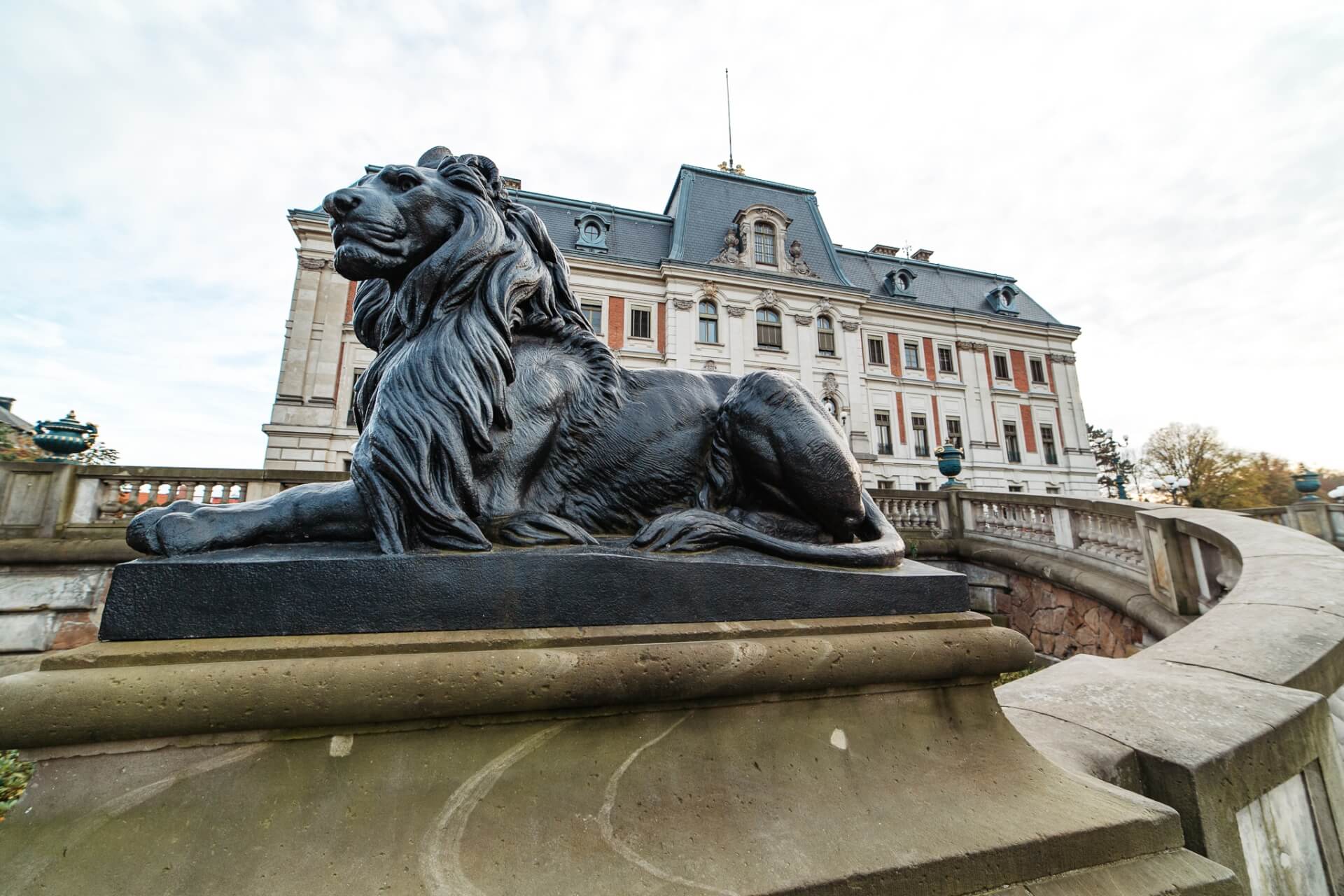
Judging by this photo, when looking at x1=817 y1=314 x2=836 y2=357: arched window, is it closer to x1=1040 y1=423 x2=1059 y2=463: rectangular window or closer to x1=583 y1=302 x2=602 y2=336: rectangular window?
x1=583 y1=302 x2=602 y2=336: rectangular window

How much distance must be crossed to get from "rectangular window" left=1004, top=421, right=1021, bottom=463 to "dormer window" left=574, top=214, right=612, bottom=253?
18.9m

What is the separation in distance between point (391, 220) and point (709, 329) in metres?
20.4

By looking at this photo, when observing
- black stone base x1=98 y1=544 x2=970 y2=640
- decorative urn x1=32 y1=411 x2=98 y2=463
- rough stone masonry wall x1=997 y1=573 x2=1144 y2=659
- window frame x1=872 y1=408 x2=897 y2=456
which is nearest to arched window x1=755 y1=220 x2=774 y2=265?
window frame x1=872 y1=408 x2=897 y2=456

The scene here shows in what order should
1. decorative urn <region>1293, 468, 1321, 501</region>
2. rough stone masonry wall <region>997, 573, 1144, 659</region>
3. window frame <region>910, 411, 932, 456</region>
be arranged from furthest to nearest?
window frame <region>910, 411, 932, 456</region>, decorative urn <region>1293, 468, 1321, 501</region>, rough stone masonry wall <region>997, 573, 1144, 659</region>

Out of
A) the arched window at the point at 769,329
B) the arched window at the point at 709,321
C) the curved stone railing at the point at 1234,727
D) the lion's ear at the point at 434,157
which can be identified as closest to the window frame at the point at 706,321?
the arched window at the point at 709,321

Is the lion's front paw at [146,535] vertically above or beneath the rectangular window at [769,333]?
beneath

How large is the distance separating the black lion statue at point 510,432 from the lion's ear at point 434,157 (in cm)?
→ 1

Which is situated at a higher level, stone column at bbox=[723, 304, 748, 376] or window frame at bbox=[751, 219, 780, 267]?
window frame at bbox=[751, 219, 780, 267]

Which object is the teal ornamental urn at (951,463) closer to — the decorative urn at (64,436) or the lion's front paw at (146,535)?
the lion's front paw at (146,535)

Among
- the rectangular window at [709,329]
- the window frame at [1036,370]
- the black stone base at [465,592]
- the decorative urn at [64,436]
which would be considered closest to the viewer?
the black stone base at [465,592]

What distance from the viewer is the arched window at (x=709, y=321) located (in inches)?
850

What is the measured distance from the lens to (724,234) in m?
23.4

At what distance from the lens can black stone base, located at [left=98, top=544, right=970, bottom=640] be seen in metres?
1.28

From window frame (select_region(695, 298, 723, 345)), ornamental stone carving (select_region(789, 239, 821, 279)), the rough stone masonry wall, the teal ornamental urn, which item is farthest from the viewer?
→ ornamental stone carving (select_region(789, 239, 821, 279))
